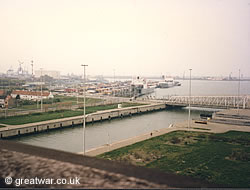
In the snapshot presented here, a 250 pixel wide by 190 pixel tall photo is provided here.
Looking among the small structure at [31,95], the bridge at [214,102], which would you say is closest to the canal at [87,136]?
the bridge at [214,102]

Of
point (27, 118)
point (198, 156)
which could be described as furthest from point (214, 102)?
point (198, 156)

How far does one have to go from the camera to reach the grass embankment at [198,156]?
577 centimetres

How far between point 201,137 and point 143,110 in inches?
412

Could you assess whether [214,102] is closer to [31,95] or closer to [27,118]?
[27,118]

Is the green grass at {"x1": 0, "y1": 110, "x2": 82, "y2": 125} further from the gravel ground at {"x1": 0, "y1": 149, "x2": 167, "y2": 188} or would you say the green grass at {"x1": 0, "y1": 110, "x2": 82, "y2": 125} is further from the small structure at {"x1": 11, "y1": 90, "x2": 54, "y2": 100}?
the gravel ground at {"x1": 0, "y1": 149, "x2": 167, "y2": 188}

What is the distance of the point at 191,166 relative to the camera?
6.35 meters

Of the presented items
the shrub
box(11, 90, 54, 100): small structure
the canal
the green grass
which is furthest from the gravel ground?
box(11, 90, 54, 100): small structure

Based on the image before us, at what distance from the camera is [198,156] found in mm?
7305

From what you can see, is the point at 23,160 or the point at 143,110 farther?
the point at 143,110

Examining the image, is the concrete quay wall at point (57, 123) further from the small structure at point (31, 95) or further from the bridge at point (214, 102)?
the small structure at point (31, 95)

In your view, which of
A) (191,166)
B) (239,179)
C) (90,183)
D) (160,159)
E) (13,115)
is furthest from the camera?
(13,115)

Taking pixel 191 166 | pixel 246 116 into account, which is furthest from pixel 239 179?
pixel 246 116

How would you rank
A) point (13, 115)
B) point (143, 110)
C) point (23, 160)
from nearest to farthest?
point (23, 160) < point (13, 115) < point (143, 110)

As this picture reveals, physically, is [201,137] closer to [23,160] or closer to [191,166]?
[191,166]
